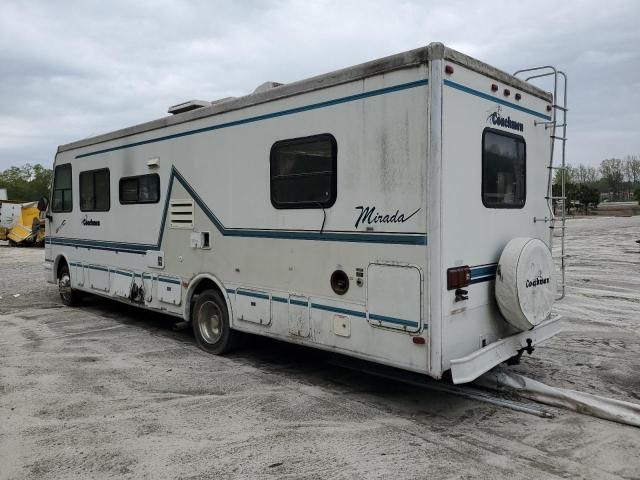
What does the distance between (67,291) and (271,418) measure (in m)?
6.81

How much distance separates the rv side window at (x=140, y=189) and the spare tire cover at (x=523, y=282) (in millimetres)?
4644

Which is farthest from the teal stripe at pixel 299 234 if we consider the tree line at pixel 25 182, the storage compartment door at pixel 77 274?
the tree line at pixel 25 182

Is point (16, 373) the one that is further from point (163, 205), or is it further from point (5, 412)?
point (163, 205)

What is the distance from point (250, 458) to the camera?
3.91m

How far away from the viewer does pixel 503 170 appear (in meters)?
5.17

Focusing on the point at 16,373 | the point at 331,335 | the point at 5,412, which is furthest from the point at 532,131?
the point at 16,373

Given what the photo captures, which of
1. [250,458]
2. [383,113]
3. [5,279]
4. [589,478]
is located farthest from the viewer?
[5,279]

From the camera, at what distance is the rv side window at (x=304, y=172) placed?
511cm

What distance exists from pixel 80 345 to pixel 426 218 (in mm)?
5054

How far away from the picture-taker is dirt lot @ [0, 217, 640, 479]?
149 inches

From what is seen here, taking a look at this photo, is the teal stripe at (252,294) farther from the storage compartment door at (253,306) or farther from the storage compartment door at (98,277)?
the storage compartment door at (98,277)

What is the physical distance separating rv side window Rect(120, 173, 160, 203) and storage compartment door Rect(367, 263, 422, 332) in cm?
387

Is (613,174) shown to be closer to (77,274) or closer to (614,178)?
(614,178)

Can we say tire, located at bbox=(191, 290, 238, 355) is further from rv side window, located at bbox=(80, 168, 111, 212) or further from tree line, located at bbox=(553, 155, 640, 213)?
tree line, located at bbox=(553, 155, 640, 213)
